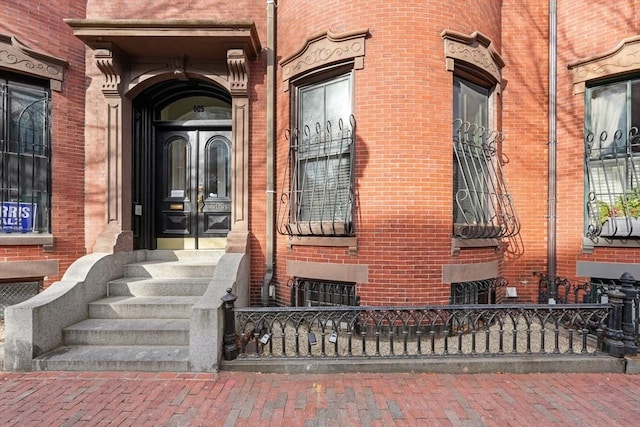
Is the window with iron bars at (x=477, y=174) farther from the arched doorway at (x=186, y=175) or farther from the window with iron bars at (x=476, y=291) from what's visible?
the arched doorway at (x=186, y=175)

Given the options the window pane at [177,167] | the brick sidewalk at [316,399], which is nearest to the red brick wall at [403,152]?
the brick sidewalk at [316,399]

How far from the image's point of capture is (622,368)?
3934 millimetres

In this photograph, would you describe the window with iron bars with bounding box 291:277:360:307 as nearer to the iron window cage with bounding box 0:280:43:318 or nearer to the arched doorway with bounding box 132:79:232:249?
the arched doorway with bounding box 132:79:232:249

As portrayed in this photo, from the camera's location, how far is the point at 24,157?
5.62 metres

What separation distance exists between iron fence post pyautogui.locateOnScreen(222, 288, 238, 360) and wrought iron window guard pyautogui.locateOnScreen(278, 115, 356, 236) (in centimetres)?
168

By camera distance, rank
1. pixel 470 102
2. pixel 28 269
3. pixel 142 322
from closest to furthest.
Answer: pixel 142 322, pixel 28 269, pixel 470 102

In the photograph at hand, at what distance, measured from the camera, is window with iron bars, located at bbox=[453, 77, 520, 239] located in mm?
5270

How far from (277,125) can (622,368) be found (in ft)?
18.9

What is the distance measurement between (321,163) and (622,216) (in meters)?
4.81

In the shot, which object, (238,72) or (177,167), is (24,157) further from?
(238,72)

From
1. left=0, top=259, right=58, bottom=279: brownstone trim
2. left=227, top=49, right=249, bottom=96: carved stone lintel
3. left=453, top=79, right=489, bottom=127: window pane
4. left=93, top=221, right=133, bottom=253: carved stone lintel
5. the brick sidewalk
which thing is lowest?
the brick sidewalk

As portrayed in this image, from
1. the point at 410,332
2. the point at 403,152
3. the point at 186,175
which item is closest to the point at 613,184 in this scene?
the point at 403,152

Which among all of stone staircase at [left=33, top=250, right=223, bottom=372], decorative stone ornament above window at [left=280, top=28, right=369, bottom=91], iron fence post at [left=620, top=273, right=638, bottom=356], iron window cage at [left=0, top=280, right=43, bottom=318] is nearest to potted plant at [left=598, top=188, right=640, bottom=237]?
iron fence post at [left=620, top=273, right=638, bottom=356]

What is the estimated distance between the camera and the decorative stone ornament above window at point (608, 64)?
525 centimetres
